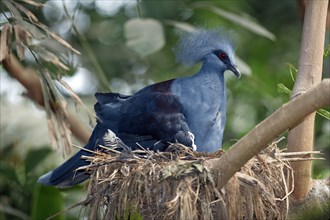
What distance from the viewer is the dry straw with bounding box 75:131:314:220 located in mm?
3277

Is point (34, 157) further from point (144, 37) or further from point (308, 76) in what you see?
point (308, 76)

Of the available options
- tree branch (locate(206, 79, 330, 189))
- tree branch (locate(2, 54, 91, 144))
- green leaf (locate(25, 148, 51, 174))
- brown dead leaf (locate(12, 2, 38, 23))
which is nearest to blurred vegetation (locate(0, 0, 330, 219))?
green leaf (locate(25, 148, 51, 174))

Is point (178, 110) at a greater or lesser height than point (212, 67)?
lesser

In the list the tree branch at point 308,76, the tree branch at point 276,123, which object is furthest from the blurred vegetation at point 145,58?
the tree branch at point 276,123

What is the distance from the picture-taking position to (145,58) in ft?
21.3

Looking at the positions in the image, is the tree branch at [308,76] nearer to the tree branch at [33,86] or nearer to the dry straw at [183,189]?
the dry straw at [183,189]

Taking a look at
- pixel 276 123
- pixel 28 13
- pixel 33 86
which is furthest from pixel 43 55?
pixel 276 123

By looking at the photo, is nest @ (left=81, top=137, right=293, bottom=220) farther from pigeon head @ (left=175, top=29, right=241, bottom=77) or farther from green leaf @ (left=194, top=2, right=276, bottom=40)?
green leaf @ (left=194, top=2, right=276, bottom=40)

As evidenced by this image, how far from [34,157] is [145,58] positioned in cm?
135

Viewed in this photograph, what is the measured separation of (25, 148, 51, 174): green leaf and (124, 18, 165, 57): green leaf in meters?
1.01

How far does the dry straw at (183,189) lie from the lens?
3277mm

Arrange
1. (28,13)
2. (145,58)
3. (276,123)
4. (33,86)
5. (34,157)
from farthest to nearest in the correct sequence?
(145,58), (34,157), (33,86), (28,13), (276,123)

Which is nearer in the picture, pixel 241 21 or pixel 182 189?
pixel 182 189

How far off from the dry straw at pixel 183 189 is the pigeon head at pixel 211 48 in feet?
2.70
